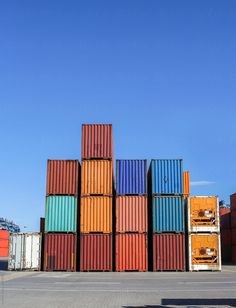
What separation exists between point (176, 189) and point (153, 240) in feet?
13.2

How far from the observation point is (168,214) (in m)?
32.9

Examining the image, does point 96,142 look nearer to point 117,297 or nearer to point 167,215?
point 167,215

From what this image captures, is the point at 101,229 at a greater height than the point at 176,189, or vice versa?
the point at 176,189

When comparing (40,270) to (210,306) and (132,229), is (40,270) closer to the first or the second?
(132,229)

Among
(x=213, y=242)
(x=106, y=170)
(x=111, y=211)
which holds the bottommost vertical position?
(x=213, y=242)

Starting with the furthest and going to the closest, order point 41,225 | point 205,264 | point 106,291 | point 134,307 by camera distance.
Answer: point 41,225 < point 205,264 < point 106,291 < point 134,307

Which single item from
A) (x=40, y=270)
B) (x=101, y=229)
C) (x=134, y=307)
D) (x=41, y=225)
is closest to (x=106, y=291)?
(x=134, y=307)

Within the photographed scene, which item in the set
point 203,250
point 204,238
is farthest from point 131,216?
point 203,250

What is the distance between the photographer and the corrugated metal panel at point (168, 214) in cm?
3269

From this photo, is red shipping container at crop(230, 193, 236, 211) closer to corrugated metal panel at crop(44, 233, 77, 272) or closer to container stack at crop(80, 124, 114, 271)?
container stack at crop(80, 124, 114, 271)

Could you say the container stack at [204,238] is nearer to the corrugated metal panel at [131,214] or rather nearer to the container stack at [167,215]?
the container stack at [167,215]

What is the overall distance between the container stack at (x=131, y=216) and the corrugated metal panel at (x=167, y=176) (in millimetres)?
743

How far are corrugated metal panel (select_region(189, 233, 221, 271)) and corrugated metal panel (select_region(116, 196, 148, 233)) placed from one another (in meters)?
3.59

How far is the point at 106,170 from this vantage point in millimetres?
33719
